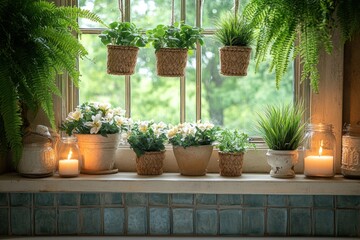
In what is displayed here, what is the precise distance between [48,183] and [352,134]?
1438 millimetres

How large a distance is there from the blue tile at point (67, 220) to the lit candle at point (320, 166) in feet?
3.68

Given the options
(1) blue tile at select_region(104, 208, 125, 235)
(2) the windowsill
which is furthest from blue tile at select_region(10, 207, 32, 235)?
(1) blue tile at select_region(104, 208, 125, 235)

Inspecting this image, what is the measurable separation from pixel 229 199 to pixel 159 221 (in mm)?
349

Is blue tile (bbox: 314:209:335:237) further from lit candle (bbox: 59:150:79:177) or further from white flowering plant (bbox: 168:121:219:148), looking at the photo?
lit candle (bbox: 59:150:79:177)

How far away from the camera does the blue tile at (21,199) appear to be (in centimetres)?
278

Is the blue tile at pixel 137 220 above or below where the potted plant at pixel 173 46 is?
below

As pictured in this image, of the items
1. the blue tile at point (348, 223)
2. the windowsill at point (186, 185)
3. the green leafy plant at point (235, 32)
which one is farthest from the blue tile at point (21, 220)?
the blue tile at point (348, 223)

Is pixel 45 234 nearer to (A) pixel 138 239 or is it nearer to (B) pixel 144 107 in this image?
(A) pixel 138 239

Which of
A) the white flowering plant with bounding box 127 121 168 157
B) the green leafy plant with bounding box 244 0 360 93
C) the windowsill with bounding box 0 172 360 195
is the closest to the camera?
the green leafy plant with bounding box 244 0 360 93

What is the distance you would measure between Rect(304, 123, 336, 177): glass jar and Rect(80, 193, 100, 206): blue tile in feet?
3.28

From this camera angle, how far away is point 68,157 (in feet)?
9.08

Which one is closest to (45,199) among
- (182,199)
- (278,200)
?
(182,199)

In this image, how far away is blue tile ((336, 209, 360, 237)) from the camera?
109 inches

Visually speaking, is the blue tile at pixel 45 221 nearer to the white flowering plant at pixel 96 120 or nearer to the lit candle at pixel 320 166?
the white flowering plant at pixel 96 120
